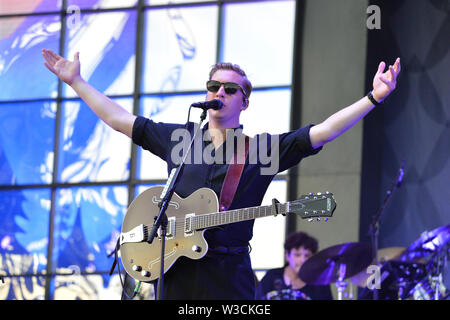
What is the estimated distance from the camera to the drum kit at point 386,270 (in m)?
6.07

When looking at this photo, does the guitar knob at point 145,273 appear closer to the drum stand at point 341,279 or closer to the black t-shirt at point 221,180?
the black t-shirt at point 221,180

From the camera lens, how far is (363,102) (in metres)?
3.29

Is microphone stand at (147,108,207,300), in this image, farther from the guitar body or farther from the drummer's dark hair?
the drummer's dark hair

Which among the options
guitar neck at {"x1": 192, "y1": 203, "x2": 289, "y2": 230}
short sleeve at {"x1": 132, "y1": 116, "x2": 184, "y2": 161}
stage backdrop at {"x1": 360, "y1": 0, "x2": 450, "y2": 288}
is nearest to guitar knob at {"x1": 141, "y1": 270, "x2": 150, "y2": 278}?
guitar neck at {"x1": 192, "y1": 203, "x2": 289, "y2": 230}

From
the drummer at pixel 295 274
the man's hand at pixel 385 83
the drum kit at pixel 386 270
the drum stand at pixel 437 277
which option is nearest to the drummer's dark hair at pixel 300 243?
the drummer at pixel 295 274

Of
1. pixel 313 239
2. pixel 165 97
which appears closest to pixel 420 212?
pixel 313 239

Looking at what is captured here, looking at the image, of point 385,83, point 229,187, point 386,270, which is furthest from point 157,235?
point 386,270

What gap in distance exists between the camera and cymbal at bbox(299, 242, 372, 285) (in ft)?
19.9

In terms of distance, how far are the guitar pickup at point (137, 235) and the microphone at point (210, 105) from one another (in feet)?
2.14

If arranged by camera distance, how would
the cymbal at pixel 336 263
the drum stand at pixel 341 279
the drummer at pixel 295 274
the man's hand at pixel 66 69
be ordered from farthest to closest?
1. the drummer at pixel 295 274
2. the drum stand at pixel 341 279
3. the cymbal at pixel 336 263
4. the man's hand at pixel 66 69

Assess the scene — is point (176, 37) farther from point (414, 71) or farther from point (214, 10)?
point (414, 71)

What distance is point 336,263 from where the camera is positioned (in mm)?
6250

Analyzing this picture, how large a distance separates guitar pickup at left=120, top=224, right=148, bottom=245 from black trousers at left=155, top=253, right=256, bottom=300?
9.8 inches

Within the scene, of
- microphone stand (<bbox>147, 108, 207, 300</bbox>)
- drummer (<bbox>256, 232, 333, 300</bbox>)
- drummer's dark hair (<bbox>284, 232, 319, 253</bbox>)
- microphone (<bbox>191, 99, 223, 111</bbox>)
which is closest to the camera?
microphone stand (<bbox>147, 108, 207, 300</bbox>)
